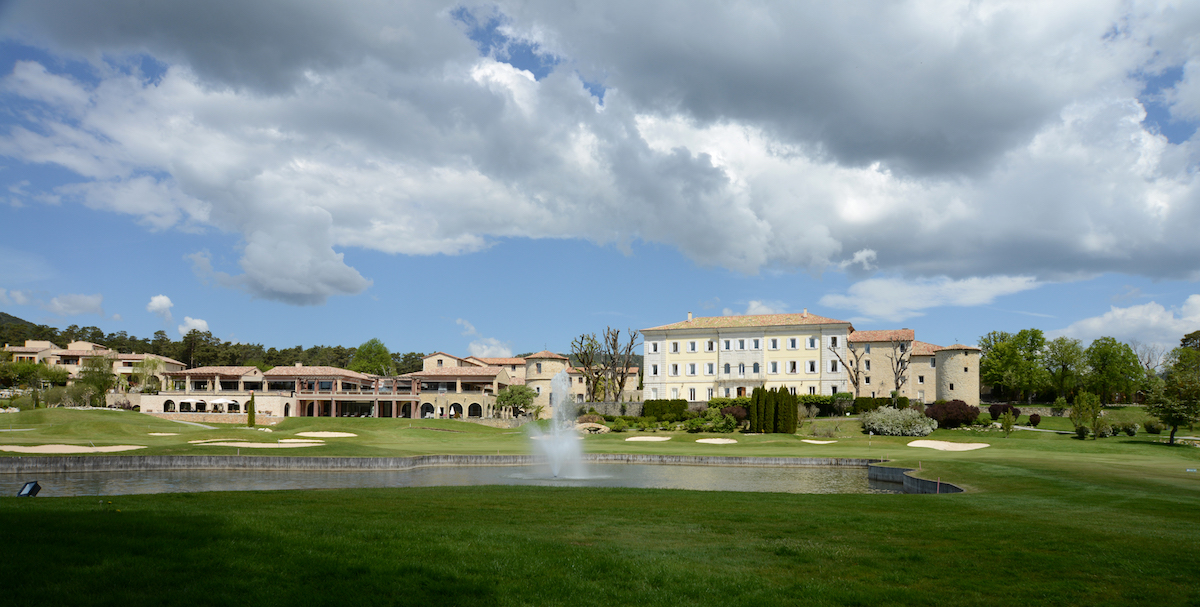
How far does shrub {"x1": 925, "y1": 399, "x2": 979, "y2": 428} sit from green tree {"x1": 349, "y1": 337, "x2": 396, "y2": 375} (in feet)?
303

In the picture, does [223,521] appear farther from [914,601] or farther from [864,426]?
[864,426]

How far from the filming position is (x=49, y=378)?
8706 centimetres

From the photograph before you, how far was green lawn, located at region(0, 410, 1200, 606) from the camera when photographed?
279 inches

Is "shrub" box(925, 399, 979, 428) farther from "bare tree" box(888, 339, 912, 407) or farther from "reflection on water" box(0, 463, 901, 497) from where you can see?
"reflection on water" box(0, 463, 901, 497)

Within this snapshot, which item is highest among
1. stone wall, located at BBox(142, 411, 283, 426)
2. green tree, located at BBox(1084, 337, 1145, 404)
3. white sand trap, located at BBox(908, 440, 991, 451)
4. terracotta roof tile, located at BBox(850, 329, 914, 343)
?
terracotta roof tile, located at BBox(850, 329, 914, 343)

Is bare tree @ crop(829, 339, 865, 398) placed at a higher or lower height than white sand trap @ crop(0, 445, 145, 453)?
higher

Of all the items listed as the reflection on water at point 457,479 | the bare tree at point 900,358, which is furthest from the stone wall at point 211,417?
the bare tree at point 900,358

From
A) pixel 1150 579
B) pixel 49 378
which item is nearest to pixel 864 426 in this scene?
pixel 1150 579

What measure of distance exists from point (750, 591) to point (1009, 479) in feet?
59.2

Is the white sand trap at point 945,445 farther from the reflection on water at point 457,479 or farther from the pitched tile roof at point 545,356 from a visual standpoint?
the pitched tile roof at point 545,356

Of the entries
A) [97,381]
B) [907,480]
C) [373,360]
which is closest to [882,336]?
[907,480]

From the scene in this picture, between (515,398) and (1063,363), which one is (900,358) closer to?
(1063,363)

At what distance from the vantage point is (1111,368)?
82.6 m

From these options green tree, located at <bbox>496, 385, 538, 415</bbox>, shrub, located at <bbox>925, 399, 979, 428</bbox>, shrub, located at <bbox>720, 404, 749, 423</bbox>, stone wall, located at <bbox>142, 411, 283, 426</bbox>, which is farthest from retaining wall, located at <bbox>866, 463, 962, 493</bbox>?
stone wall, located at <bbox>142, 411, 283, 426</bbox>
